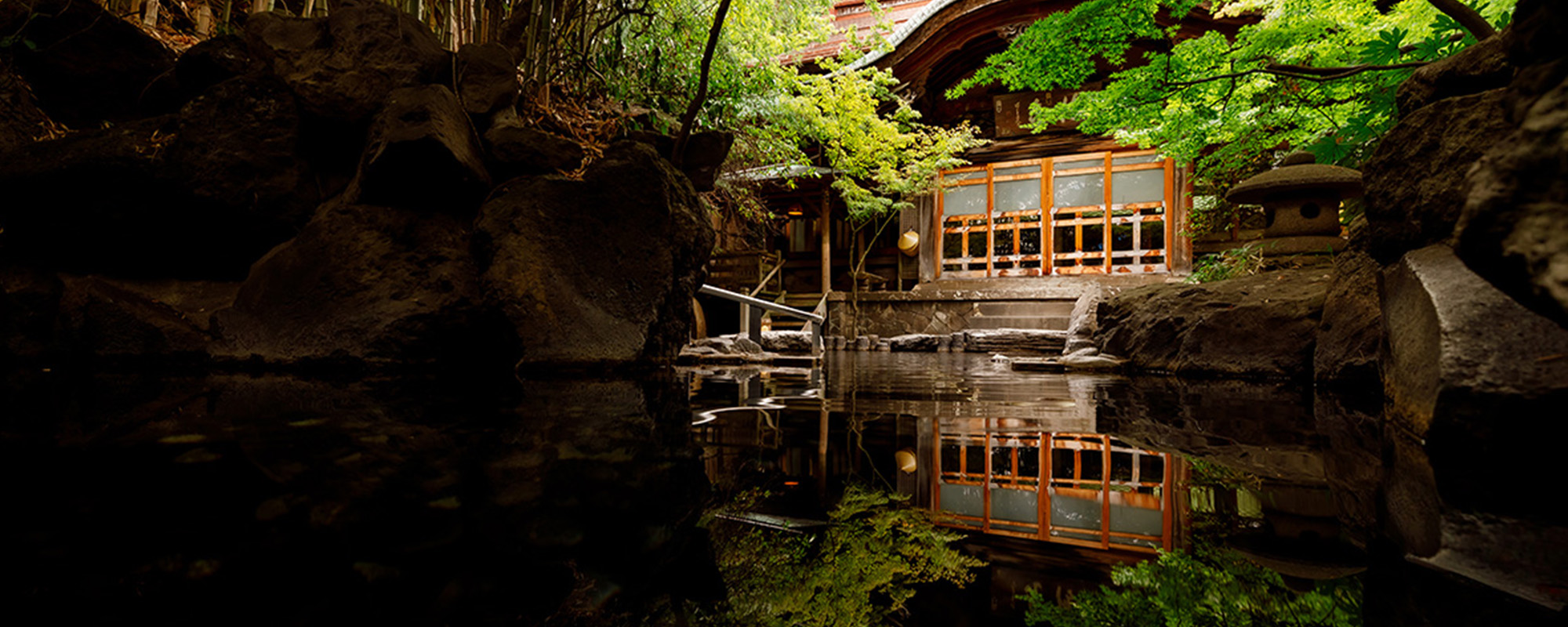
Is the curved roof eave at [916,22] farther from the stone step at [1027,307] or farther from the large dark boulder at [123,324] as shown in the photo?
the large dark boulder at [123,324]

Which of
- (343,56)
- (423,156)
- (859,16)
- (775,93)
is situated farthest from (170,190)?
(859,16)

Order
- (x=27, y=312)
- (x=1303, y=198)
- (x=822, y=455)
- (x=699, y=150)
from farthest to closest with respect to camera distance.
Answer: (x=1303, y=198) → (x=699, y=150) → (x=27, y=312) → (x=822, y=455)

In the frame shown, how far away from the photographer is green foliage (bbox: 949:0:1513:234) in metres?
4.90

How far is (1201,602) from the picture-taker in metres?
0.85

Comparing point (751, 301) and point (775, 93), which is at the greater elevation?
point (775, 93)

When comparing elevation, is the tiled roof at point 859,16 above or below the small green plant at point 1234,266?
above

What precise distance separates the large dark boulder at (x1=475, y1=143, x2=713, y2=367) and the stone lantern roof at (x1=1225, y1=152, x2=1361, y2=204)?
4.99 meters

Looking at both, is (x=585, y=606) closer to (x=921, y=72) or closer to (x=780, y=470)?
(x=780, y=470)

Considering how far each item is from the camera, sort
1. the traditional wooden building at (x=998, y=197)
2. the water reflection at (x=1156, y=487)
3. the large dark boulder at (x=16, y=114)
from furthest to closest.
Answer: the traditional wooden building at (x=998, y=197), the large dark boulder at (x=16, y=114), the water reflection at (x=1156, y=487)

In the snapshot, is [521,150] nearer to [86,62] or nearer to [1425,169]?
[86,62]

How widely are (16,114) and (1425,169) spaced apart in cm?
731

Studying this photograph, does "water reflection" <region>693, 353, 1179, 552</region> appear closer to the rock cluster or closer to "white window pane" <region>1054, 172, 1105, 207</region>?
the rock cluster

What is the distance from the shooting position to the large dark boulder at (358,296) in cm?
356

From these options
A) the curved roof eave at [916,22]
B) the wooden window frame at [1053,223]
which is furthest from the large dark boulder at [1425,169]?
the wooden window frame at [1053,223]
